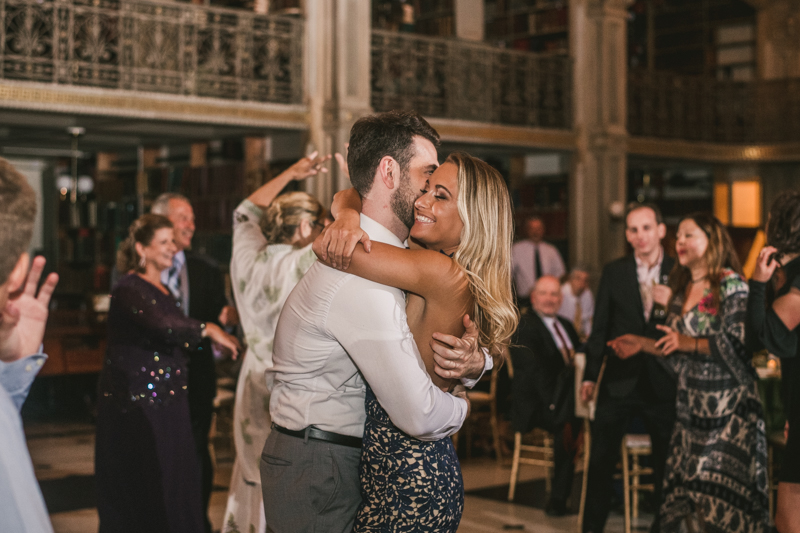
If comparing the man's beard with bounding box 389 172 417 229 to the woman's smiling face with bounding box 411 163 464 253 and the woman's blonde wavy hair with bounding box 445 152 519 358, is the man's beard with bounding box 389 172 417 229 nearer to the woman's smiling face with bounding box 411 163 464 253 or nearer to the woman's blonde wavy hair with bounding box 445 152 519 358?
the woman's smiling face with bounding box 411 163 464 253

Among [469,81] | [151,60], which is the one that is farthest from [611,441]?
[469,81]

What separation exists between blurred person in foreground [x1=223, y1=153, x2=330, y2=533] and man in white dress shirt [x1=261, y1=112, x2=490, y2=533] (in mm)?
1344

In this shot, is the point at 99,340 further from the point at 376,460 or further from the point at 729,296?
the point at 376,460

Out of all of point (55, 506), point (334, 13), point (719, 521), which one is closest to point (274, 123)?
point (334, 13)

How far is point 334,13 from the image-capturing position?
930cm

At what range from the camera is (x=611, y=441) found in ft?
14.3

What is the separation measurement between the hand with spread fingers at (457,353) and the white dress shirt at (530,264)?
801cm

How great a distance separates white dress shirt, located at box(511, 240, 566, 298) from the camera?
32.2 feet

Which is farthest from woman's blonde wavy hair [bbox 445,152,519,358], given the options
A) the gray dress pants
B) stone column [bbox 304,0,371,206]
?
stone column [bbox 304,0,371,206]

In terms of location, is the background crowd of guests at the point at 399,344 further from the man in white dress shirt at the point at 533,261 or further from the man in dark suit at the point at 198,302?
the man in white dress shirt at the point at 533,261

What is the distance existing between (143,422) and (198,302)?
893mm

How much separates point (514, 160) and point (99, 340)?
6156 mm

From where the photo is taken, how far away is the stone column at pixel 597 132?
442 inches

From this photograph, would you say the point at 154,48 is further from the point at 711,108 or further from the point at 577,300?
the point at 711,108
